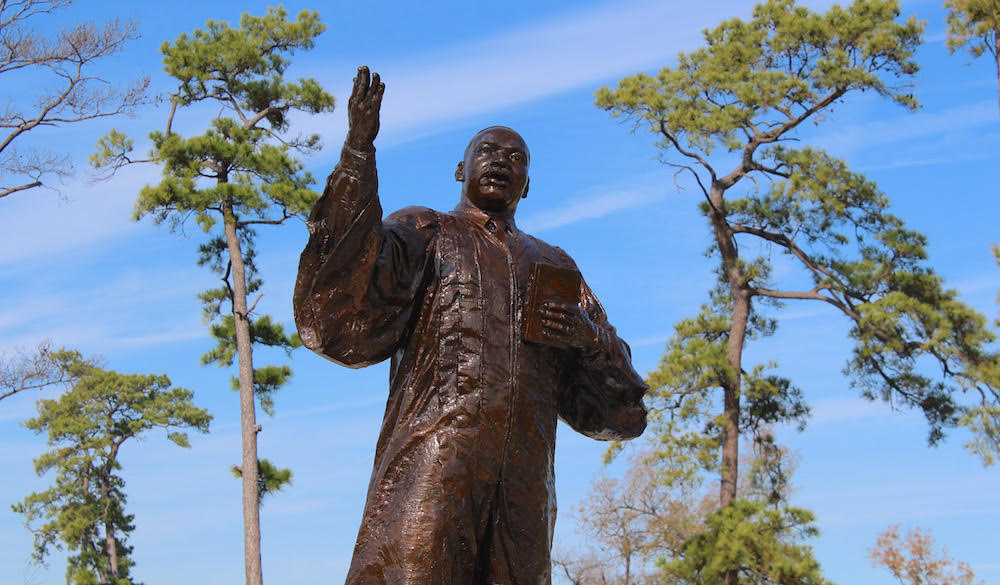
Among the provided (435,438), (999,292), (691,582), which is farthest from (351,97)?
(691,582)

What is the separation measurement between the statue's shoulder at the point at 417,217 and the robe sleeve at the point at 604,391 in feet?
1.89

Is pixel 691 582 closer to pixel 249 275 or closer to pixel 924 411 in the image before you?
pixel 924 411

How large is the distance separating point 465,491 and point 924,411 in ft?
45.6

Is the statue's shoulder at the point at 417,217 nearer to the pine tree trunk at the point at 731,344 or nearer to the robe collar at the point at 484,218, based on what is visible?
the robe collar at the point at 484,218

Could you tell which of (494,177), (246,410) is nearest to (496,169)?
(494,177)

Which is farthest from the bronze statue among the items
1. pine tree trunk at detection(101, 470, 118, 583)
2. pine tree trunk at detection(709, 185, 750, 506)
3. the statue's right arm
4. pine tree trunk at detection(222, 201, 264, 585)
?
pine tree trunk at detection(101, 470, 118, 583)

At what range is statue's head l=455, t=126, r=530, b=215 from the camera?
3492 millimetres

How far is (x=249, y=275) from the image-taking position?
582 inches

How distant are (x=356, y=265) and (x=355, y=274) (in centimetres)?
2

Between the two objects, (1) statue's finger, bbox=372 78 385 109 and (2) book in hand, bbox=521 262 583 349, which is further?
(2) book in hand, bbox=521 262 583 349

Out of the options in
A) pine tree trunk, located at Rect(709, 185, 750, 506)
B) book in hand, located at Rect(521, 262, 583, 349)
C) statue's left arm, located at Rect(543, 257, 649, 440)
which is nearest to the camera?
book in hand, located at Rect(521, 262, 583, 349)

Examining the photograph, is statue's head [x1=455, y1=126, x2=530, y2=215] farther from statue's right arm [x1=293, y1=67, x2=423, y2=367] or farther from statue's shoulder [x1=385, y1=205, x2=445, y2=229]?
statue's right arm [x1=293, y1=67, x2=423, y2=367]

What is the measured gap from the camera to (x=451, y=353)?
3.18 meters

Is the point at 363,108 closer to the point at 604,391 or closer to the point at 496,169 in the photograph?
the point at 496,169
